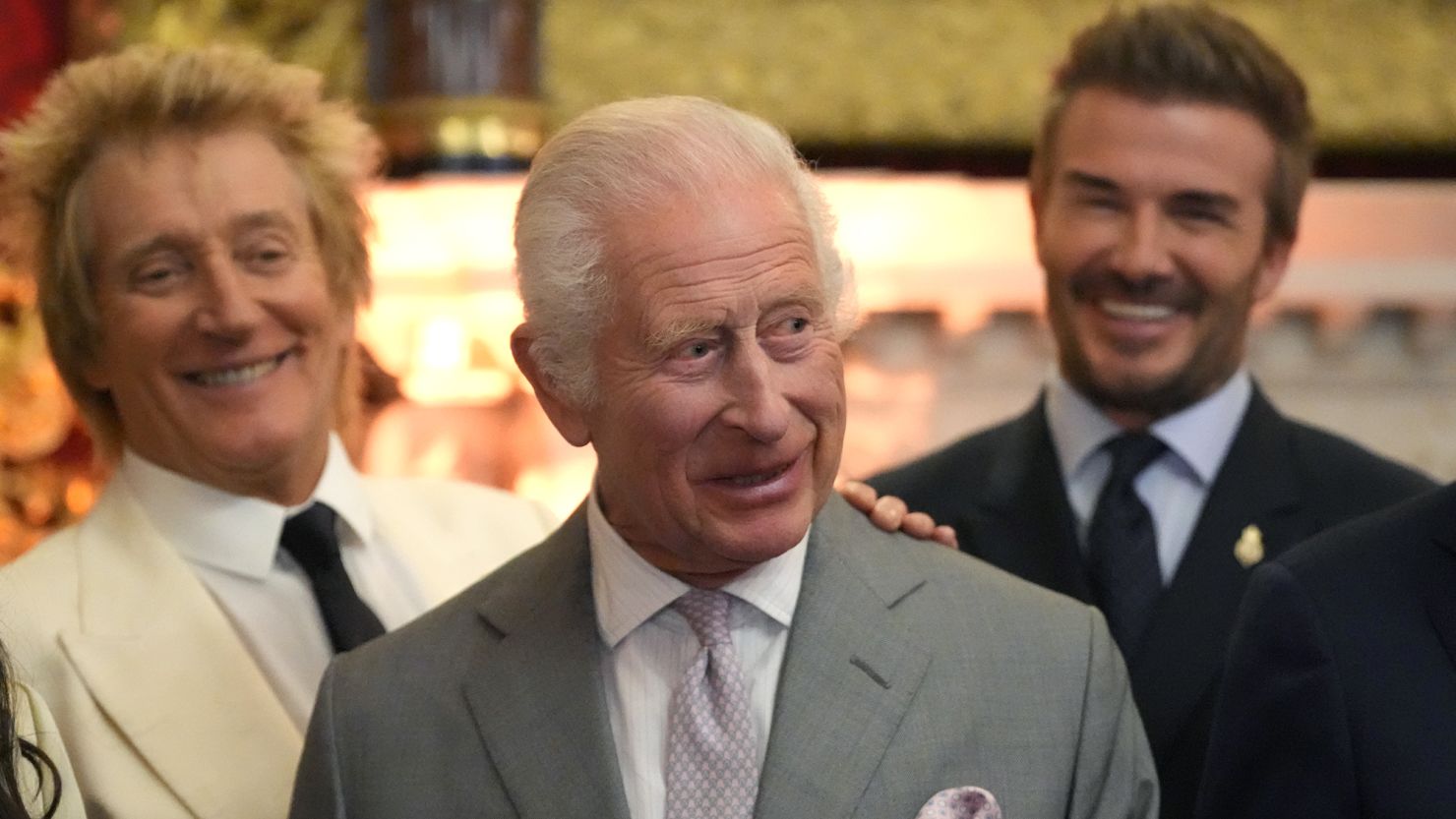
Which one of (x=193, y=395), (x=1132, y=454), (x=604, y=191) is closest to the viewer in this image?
(x=604, y=191)

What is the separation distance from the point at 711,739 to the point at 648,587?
0.19 metres

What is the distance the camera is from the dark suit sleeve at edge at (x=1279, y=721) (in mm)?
2162

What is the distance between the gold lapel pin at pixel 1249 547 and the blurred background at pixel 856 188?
1.29 m

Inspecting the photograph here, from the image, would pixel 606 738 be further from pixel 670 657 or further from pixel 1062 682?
pixel 1062 682

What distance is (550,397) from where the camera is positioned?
2340 millimetres

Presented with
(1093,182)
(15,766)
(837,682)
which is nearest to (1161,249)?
(1093,182)

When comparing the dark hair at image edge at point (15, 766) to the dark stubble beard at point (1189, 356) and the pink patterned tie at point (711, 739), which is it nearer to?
the pink patterned tie at point (711, 739)

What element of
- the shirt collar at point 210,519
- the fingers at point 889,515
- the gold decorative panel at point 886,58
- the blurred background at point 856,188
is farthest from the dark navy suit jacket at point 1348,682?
the gold decorative panel at point 886,58

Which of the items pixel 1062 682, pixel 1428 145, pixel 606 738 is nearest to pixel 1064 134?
pixel 1062 682

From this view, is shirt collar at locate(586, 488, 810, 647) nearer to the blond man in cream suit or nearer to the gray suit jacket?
the gray suit jacket

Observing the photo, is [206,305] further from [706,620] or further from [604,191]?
Result: [706,620]

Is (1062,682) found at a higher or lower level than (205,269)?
lower

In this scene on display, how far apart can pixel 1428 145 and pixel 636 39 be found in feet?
5.43

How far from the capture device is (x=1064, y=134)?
10.4 ft
